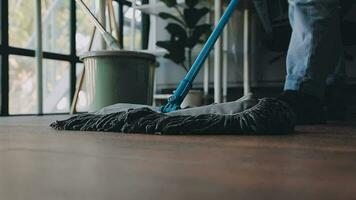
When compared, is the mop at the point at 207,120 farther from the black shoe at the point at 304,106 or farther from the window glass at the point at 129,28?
the window glass at the point at 129,28

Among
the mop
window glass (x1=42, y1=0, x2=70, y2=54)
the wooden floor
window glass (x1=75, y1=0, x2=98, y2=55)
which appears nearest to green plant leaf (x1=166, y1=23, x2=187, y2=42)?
window glass (x1=75, y1=0, x2=98, y2=55)

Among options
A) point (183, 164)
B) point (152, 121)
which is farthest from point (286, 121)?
point (183, 164)

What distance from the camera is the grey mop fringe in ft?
3.34

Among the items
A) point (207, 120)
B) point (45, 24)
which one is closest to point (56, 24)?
point (45, 24)

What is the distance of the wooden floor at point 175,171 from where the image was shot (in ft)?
1.16

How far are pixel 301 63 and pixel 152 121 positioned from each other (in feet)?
1.85

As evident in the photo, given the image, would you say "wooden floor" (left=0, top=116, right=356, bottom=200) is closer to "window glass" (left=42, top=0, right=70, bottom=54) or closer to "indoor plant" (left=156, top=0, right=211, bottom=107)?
"indoor plant" (left=156, top=0, right=211, bottom=107)

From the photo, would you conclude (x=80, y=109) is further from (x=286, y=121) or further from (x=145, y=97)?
(x=286, y=121)

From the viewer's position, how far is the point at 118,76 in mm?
1979

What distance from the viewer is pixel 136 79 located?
1989 millimetres

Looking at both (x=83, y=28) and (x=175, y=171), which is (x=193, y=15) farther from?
(x=175, y=171)

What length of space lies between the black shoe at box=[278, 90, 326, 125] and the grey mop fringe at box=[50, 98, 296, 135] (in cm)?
25

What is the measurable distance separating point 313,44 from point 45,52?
197 centimetres

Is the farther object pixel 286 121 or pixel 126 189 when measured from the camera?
pixel 286 121
